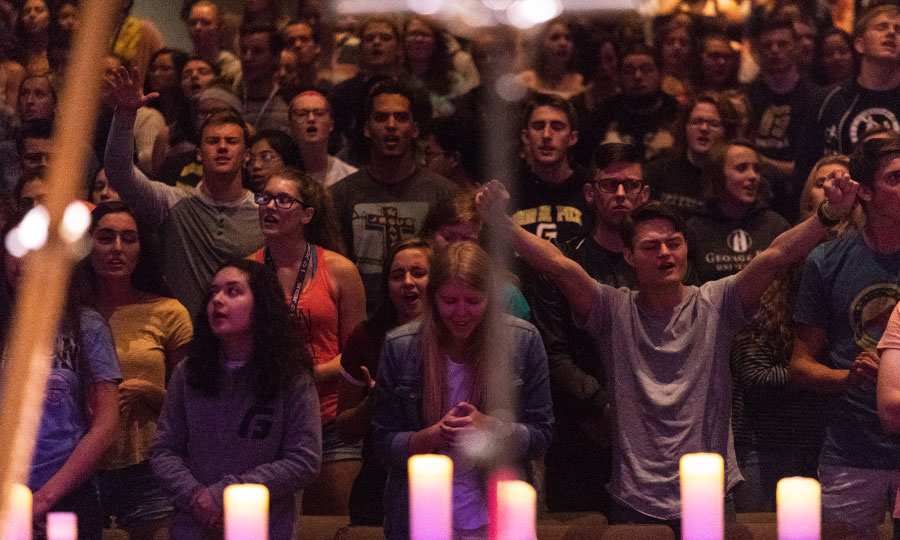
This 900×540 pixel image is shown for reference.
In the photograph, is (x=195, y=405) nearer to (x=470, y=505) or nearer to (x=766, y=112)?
(x=470, y=505)

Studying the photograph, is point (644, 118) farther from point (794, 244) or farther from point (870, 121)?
A: point (794, 244)

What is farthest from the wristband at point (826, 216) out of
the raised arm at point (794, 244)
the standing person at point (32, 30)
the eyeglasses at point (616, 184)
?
the standing person at point (32, 30)

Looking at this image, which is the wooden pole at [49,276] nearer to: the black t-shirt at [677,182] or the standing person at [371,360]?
the standing person at [371,360]

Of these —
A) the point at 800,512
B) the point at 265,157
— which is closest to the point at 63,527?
the point at 800,512

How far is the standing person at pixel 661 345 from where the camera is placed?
316cm

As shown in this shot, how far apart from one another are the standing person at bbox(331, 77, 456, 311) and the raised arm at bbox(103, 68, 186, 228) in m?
0.60

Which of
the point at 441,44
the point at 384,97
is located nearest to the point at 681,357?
the point at 384,97

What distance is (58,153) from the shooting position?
21.7 inches

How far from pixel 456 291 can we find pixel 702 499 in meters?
1.47

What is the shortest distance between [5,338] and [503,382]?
2.20 meters

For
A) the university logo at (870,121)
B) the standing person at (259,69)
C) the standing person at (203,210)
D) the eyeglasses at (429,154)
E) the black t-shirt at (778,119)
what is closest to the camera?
the standing person at (203,210)

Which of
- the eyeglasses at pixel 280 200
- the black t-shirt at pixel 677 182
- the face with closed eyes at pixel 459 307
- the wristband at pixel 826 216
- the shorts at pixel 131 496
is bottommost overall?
the shorts at pixel 131 496

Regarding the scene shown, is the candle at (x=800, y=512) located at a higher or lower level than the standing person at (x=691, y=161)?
lower

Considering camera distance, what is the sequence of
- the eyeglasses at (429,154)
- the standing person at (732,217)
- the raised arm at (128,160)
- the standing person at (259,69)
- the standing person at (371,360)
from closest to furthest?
the standing person at (371,360) < the raised arm at (128,160) < the standing person at (732,217) < the eyeglasses at (429,154) < the standing person at (259,69)
